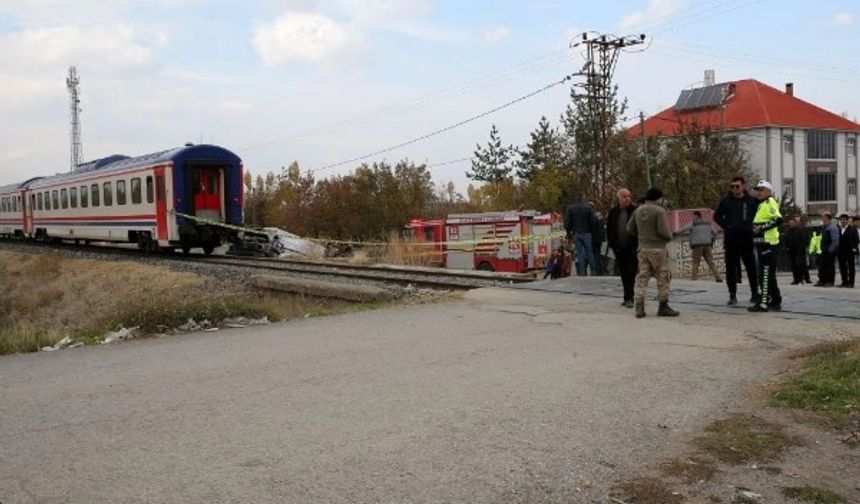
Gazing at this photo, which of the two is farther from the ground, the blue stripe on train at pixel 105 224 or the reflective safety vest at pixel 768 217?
the blue stripe on train at pixel 105 224

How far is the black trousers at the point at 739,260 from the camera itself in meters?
10.1

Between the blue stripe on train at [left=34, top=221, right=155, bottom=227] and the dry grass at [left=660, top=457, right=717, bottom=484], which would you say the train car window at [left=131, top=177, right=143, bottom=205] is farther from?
the dry grass at [left=660, top=457, right=717, bottom=484]

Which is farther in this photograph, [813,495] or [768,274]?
[768,274]

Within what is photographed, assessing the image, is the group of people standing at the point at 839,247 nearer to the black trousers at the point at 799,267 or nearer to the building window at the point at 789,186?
the black trousers at the point at 799,267

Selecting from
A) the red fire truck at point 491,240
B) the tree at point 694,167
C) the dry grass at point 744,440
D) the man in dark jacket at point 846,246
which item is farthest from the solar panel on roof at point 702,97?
the dry grass at point 744,440

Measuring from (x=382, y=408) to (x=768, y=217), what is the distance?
6.26 meters

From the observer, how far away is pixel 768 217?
9.85 metres

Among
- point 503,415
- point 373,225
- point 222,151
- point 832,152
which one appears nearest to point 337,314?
point 503,415

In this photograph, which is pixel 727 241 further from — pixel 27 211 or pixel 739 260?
pixel 27 211

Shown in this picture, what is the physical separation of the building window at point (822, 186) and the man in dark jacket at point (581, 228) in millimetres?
54399

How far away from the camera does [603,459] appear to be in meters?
4.64

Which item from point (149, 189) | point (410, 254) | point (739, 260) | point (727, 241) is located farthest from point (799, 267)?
point (149, 189)

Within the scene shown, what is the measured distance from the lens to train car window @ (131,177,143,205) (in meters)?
24.0

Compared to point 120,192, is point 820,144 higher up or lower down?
higher up
